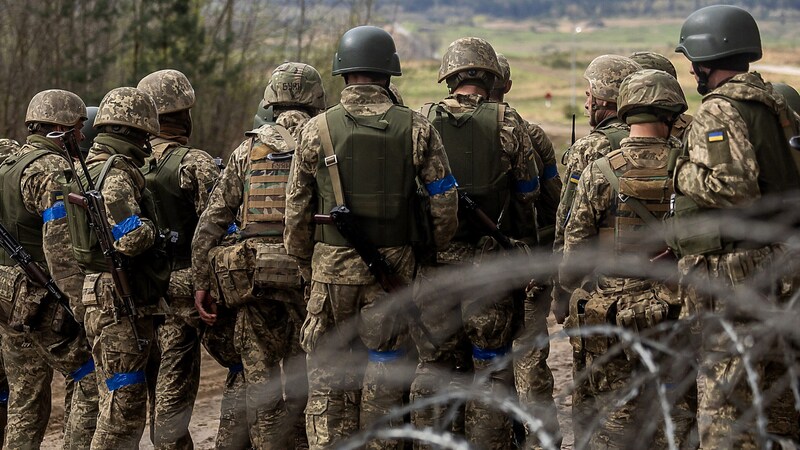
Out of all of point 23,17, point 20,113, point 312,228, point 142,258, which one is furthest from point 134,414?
point 23,17

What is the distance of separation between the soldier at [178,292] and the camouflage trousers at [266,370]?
414 millimetres

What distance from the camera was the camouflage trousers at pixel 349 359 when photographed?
5.59 metres

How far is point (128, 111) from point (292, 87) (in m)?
0.96

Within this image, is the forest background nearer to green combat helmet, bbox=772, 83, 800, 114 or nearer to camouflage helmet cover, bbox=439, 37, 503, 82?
green combat helmet, bbox=772, 83, 800, 114

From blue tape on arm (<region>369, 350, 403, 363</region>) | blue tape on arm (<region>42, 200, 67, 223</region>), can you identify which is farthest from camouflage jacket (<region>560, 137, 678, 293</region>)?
blue tape on arm (<region>42, 200, 67, 223</region>)

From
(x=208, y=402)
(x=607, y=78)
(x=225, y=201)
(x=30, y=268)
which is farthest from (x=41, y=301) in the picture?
(x=607, y=78)

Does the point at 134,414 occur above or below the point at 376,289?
below

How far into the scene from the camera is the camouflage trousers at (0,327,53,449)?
6656mm

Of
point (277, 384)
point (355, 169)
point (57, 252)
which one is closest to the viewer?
point (355, 169)

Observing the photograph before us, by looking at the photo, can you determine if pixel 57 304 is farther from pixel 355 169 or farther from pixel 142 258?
pixel 355 169

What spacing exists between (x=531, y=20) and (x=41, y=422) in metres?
127

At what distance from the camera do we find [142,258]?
6.15 metres

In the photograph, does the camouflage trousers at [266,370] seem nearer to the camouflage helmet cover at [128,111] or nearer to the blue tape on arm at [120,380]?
the blue tape on arm at [120,380]

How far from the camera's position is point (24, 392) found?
670 cm
